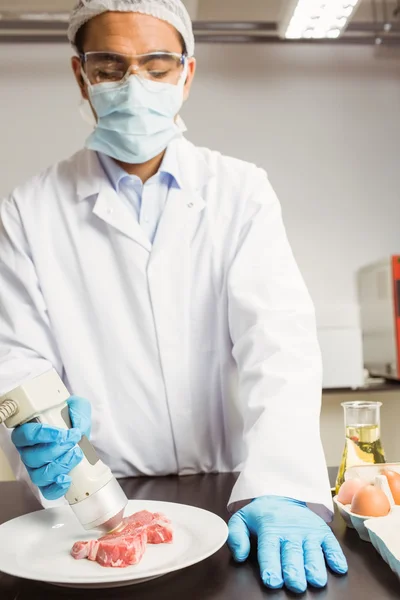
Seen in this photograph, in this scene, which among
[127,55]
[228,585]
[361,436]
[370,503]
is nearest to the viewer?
[228,585]

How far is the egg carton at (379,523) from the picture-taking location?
73 centimetres

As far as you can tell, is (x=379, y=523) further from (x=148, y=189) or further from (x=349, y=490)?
(x=148, y=189)

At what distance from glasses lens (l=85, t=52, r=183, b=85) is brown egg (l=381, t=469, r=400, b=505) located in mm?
930

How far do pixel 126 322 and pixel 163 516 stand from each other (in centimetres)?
53

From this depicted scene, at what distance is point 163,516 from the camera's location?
852 mm

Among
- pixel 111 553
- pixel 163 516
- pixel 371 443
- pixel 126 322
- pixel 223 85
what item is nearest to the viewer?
pixel 111 553

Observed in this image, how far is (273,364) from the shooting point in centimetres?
113

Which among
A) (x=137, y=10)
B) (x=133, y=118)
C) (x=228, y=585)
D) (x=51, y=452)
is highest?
(x=137, y=10)

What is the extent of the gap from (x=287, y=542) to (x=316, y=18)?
2.34m

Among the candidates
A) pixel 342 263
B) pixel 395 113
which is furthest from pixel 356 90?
pixel 342 263

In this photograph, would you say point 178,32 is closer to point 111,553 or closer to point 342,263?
point 111,553

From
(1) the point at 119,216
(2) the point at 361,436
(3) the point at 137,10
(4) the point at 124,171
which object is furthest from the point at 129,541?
(3) the point at 137,10

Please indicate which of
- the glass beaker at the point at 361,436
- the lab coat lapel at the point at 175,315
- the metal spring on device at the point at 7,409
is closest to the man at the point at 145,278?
the lab coat lapel at the point at 175,315

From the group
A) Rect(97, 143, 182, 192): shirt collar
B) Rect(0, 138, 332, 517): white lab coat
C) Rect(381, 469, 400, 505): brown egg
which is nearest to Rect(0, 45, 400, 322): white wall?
Rect(97, 143, 182, 192): shirt collar
